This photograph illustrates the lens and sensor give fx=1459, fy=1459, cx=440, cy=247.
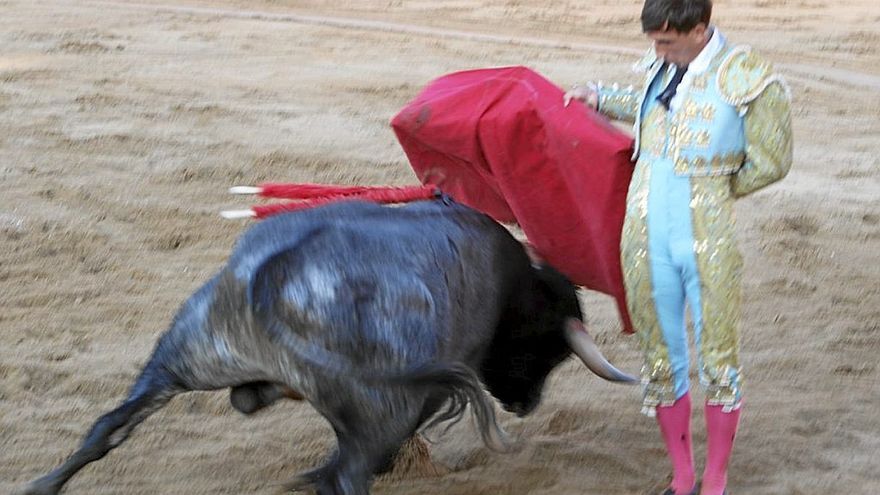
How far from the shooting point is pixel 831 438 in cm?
442

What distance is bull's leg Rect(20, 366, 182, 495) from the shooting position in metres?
3.46

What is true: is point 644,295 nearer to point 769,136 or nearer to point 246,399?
point 769,136

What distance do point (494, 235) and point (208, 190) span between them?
345 cm

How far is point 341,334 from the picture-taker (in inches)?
126

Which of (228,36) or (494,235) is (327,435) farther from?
(228,36)

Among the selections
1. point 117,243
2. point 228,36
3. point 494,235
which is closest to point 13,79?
point 228,36

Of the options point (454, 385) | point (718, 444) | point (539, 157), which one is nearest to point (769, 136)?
point (539, 157)

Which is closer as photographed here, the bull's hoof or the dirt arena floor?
the bull's hoof

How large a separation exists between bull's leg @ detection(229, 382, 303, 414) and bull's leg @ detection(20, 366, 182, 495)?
0.47 feet

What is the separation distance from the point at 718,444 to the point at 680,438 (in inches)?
4.1

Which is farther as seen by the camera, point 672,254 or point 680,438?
point 680,438

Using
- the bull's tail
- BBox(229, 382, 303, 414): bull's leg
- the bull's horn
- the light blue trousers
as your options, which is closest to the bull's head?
the bull's horn

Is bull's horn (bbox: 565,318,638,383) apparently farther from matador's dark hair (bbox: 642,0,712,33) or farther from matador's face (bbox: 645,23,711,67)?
matador's dark hair (bbox: 642,0,712,33)

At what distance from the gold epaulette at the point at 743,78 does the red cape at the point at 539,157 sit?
376 mm
